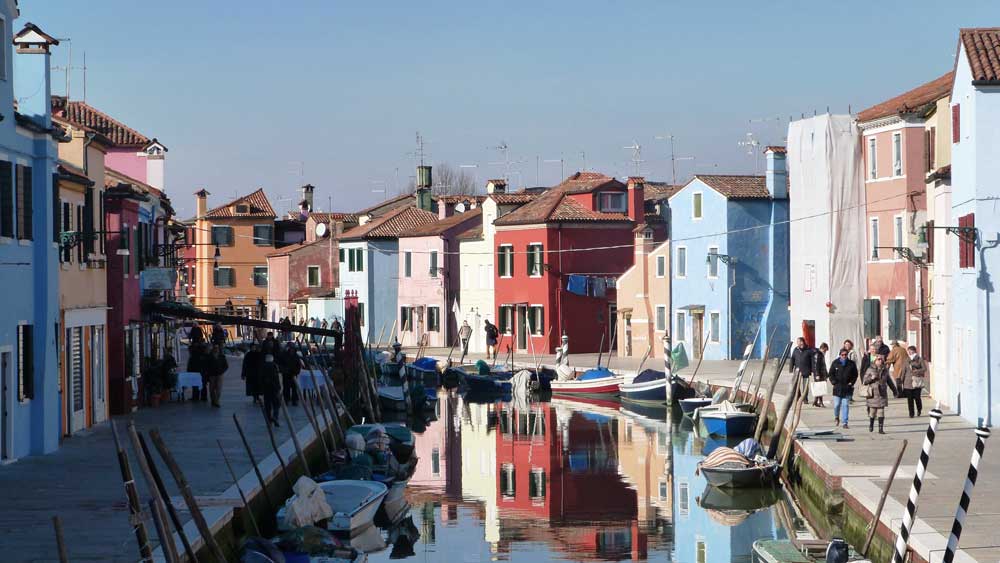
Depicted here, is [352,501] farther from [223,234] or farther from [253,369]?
[223,234]

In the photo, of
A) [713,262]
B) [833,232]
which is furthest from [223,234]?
[833,232]

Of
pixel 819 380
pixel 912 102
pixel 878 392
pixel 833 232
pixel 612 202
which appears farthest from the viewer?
pixel 612 202

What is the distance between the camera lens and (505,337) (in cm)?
6256

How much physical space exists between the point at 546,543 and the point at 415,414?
21315 millimetres

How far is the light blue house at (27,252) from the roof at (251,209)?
217 feet

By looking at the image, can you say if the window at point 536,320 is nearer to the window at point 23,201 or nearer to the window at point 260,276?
the window at point 260,276

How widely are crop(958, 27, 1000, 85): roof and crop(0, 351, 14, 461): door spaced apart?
1783 cm

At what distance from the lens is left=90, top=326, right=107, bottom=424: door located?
27922 millimetres

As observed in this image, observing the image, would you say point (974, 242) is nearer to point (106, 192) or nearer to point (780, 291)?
point (106, 192)

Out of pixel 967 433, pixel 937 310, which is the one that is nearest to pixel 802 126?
pixel 937 310

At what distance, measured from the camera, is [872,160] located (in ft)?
132

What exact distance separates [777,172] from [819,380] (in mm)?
19099

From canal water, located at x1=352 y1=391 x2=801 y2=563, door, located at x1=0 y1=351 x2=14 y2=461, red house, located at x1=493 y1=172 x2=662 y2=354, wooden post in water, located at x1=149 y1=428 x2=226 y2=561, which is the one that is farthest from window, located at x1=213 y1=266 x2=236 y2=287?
wooden post in water, located at x1=149 y1=428 x2=226 y2=561

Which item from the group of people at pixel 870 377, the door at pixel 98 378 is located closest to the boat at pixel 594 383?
the group of people at pixel 870 377
